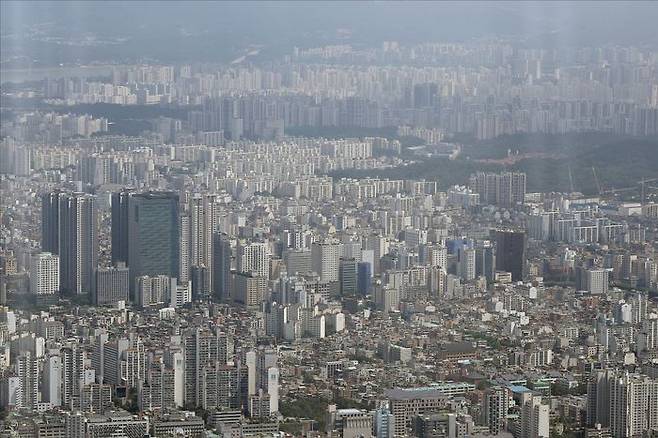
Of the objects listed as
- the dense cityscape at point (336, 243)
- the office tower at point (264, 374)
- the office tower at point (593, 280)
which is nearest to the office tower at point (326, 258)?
the dense cityscape at point (336, 243)

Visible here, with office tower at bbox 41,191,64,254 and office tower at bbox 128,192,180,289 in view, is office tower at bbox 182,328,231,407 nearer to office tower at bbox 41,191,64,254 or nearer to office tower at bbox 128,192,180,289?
office tower at bbox 128,192,180,289

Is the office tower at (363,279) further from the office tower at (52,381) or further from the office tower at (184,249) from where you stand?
the office tower at (52,381)

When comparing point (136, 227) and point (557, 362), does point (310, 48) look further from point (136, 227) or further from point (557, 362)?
point (557, 362)

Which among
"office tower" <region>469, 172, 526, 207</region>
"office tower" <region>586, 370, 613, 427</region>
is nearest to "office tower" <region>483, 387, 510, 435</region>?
"office tower" <region>586, 370, 613, 427</region>

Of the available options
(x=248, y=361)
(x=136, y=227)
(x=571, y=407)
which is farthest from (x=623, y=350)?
(x=136, y=227)

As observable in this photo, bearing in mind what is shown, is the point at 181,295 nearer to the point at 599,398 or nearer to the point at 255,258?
the point at 255,258

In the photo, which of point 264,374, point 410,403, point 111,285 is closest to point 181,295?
point 111,285
